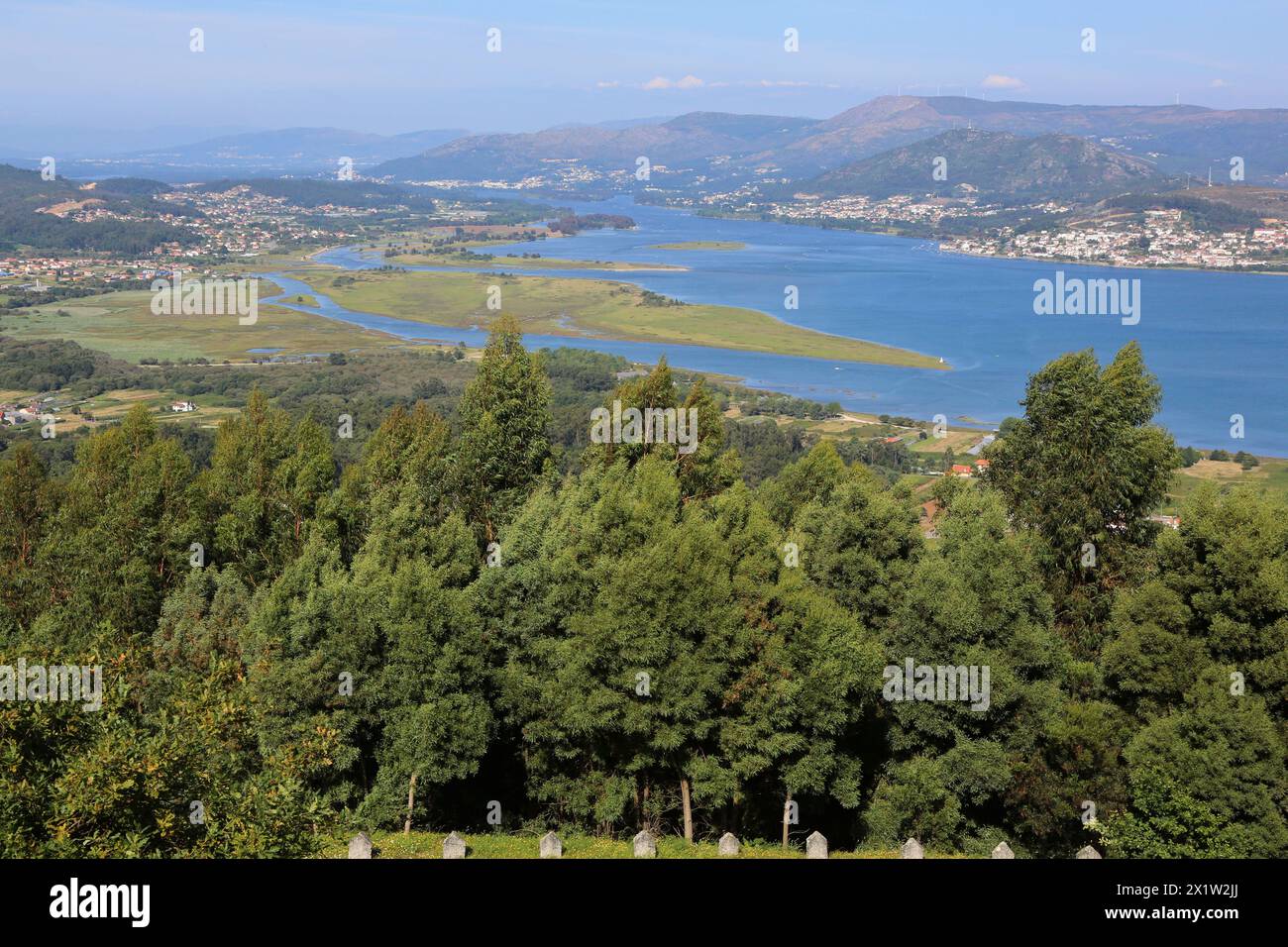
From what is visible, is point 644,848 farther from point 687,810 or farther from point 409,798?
A: point 409,798

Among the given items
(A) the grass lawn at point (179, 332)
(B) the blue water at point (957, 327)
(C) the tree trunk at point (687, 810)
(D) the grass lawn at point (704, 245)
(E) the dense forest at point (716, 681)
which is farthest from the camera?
(D) the grass lawn at point (704, 245)

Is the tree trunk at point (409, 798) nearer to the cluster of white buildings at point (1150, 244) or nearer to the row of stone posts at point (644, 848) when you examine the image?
the row of stone posts at point (644, 848)

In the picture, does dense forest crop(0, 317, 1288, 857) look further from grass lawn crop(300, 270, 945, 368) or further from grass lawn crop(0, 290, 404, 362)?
grass lawn crop(0, 290, 404, 362)

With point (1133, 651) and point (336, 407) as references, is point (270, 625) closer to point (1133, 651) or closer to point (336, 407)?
point (1133, 651)

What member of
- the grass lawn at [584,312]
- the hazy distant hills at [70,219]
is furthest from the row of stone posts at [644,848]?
the hazy distant hills at [70,219]

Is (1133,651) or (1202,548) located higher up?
(1202,548)

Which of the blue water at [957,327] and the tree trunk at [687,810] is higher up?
the blue water at [957,327]

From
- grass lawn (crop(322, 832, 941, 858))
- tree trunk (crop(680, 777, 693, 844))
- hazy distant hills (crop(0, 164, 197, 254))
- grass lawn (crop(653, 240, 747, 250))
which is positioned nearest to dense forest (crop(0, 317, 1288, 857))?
tree trunk (crop(680, 777, 693, 844))
